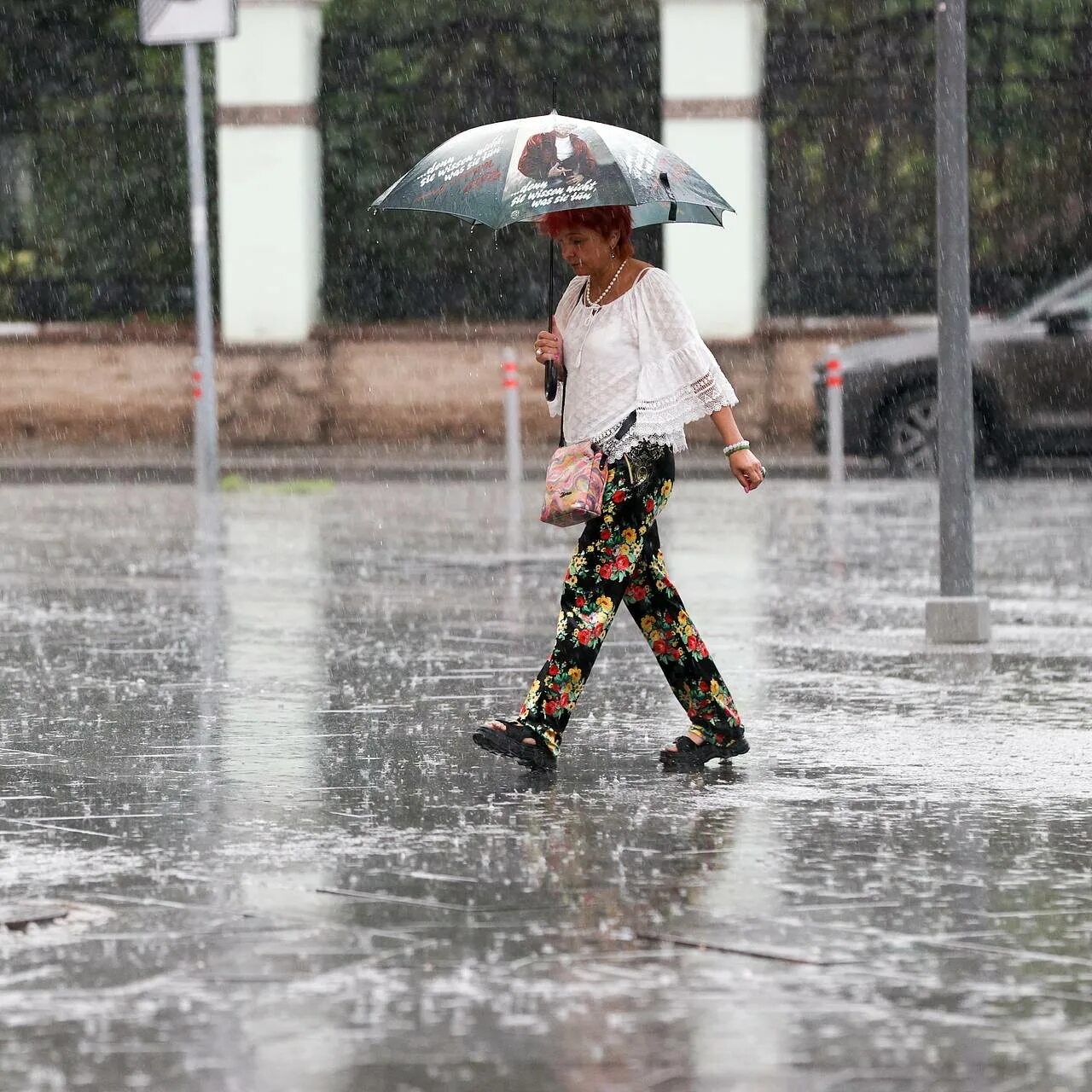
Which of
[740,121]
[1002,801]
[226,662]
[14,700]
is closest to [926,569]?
[226,662]

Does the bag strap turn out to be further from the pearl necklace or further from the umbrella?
the pearl necklace

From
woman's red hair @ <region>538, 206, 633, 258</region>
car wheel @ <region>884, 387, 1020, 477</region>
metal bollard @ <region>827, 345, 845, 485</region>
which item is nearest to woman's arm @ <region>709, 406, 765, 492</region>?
woman's red hair @ <region>538, 206, 633, 258</region>

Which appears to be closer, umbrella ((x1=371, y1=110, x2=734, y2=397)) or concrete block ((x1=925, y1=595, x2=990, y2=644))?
umbrella ((x1=371, y1=110, x2=734, y2=397))

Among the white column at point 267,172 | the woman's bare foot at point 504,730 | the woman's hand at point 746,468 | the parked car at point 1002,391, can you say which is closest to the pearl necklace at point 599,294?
the woman's hand at point 746,468

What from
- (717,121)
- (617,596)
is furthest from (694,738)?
(717,121)

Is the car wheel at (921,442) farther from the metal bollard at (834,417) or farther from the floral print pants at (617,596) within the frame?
the floral print pants at (617,596)

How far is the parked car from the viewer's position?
871 inches

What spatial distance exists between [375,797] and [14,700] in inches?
99.3

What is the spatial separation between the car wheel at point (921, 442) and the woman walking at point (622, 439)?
14182 mm

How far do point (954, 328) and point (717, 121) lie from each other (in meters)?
14.8

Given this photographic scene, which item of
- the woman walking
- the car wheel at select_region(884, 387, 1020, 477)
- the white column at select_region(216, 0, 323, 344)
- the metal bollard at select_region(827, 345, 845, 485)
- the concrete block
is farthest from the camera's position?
the white column at select_region(216, 0, 323, 344)

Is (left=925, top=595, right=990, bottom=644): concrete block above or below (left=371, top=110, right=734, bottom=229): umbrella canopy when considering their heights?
below

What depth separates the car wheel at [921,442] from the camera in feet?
73.2

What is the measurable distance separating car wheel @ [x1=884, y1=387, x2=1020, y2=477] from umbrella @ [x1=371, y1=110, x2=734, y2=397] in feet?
45.0
